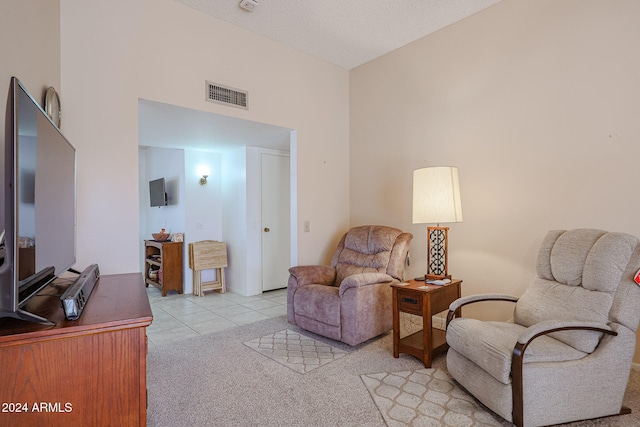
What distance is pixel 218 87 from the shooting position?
10.5ft

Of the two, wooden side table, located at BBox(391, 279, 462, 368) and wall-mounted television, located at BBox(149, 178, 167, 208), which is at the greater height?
wall-mounted television, located at BBox(149, 178, 167, 208)

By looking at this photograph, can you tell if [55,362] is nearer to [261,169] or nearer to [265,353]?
[265,353]

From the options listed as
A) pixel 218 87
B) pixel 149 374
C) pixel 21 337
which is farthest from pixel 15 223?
pixel 218 87

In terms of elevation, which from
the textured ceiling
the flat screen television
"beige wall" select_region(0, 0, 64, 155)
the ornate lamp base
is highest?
the textured ceiling

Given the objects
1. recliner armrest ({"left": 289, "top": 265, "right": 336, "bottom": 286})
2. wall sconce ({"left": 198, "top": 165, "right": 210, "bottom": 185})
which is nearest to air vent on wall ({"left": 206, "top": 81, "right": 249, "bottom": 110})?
recliner armrest ({"left": 289, "top": 265, "right": 336, "bottom": 286})

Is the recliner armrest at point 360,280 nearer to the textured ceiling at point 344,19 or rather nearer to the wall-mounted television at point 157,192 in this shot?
the textured ceiling at point 344,19

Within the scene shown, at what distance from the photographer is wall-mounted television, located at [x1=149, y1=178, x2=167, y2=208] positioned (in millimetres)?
5449

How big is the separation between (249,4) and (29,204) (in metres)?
2.59

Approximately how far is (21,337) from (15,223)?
0.34m

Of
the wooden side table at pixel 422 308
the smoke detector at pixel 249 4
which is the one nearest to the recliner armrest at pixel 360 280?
the wooden side table at pixel 422 308

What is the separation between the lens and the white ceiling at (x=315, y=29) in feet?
9.95

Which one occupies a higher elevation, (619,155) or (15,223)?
(619,155)

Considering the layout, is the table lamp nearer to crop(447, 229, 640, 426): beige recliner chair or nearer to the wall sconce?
crop(447, 229, 640, 426): beige recliner chair

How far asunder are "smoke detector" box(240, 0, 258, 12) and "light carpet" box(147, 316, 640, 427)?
3.00 m
